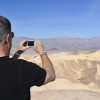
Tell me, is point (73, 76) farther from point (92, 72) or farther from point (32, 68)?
point (32, 68)

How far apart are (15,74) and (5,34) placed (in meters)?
0.36

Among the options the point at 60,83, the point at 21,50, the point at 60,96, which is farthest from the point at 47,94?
the point at 21,50

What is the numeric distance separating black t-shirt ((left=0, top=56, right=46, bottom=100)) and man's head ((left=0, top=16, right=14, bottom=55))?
106mm

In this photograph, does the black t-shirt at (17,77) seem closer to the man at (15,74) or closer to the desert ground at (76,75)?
the man at (15,74)

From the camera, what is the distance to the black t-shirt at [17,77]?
3153mm

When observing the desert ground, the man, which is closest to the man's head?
the man

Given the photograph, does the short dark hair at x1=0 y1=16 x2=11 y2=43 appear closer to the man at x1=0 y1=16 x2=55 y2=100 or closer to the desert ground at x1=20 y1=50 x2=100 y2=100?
the man at x1=0 y1=16 x2=55 y2=100

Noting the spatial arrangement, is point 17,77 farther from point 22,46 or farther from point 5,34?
point 22,46

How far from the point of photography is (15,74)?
3.20m

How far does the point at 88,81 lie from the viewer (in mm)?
26812

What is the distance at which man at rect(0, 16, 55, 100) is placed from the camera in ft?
10.4

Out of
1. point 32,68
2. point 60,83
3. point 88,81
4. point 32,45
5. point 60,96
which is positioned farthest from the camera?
point 88,81

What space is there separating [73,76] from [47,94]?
13188mm

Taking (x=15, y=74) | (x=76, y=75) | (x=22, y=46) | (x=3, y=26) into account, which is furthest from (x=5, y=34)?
(x=76, y=75)
